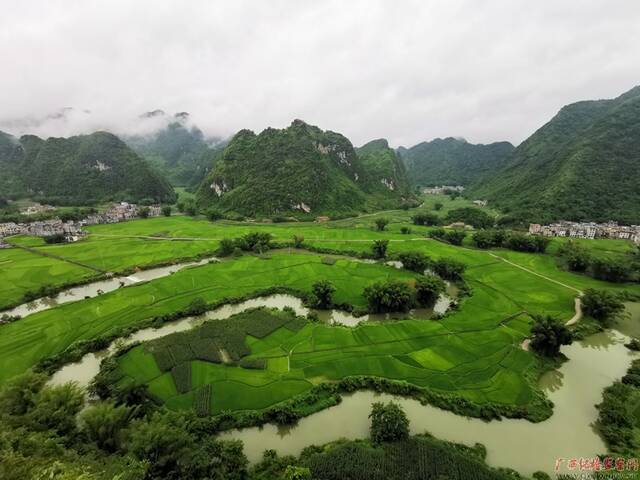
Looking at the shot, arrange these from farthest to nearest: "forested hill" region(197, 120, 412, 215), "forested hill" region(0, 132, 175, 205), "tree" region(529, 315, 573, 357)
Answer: "forested hill" region(0, 132, 175, 205)
"forested hill" region(197, 120, 412, 215)
"tree" region(529, 315, 573, 357)

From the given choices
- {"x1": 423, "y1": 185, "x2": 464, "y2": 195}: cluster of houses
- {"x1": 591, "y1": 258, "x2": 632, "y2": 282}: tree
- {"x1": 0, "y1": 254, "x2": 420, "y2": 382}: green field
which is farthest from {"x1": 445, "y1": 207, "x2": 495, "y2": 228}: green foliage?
{"x1": 423, "y1": 185, "x2": 464, "y2": 195}: cluster of houses

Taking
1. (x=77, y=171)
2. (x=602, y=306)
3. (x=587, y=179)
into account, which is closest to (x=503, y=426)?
(x=602, y=306)

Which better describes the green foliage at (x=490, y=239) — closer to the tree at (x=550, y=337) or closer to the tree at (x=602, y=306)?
the tree at (x=602, y=306)

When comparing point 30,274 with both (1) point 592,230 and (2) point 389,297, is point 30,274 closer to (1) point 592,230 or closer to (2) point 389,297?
(2) point 389,297

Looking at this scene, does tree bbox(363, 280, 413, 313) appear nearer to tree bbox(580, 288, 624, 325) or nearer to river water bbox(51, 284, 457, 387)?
river water bbox(51, 284, 457, 387)

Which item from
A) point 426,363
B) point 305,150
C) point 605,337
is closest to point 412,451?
point 426,363

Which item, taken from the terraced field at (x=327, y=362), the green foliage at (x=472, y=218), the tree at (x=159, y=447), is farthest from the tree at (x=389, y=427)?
the green foliage at (x=472, y=218)
